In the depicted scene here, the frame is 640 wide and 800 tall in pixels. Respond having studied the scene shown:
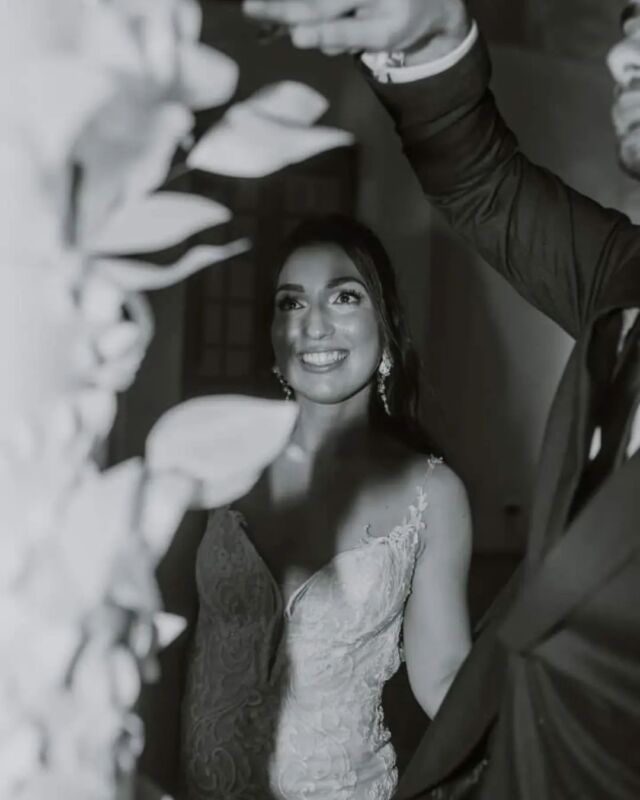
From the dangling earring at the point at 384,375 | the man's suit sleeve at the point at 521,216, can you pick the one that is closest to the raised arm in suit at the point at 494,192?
the man's suit sleeve at the point at 521,216

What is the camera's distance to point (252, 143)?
37cm

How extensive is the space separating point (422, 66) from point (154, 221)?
20cm

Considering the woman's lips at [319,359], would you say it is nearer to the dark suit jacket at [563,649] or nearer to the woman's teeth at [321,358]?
the woman's teeth at [321,358]

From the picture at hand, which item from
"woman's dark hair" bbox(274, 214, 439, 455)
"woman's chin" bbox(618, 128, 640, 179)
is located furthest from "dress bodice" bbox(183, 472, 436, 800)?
"woman's chin" bbox(618, 128, 640, 179)

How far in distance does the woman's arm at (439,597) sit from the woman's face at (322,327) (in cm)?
15

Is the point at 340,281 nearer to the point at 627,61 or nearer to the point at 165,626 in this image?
the point at 627,61

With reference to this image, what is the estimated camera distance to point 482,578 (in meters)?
2.24

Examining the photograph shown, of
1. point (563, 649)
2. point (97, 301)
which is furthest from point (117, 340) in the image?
point (563, 649)

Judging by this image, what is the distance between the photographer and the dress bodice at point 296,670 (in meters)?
0.96

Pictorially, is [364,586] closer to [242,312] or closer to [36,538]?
[36,538]

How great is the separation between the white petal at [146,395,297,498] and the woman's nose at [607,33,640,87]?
0.24 meters

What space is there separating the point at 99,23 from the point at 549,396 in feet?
6.88

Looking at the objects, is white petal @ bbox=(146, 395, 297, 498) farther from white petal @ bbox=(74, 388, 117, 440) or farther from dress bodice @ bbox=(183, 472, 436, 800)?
dress bodice @ bbox=(183, 472, 436, 800)

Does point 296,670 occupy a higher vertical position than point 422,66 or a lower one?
lower
